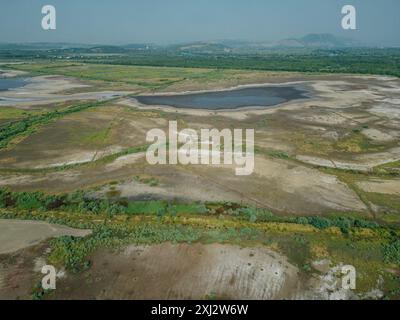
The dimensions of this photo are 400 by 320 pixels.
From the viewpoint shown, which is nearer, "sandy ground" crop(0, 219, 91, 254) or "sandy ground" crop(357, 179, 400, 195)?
"sandy ground" crop(0, 219, 91, 254)

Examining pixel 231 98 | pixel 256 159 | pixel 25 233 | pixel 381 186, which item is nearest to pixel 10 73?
pixel 231 98

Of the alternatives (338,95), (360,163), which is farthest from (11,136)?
(338,95)

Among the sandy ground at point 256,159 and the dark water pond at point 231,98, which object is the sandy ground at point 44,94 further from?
the sandy ground at point 256,159

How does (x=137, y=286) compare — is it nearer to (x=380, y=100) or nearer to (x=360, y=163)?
(x=360, y=163)
